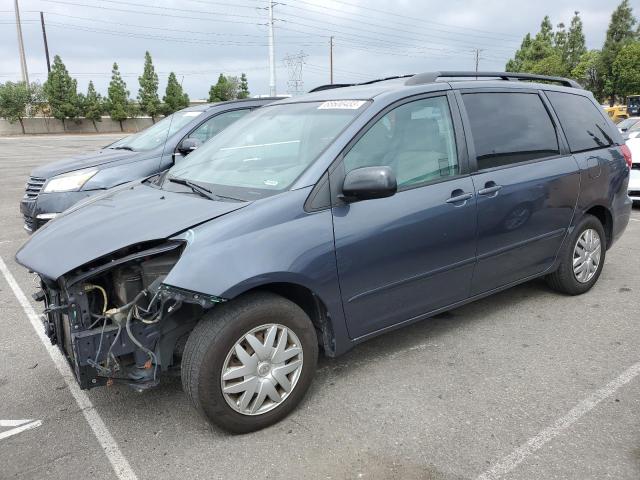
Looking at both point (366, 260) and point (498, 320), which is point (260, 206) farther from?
point (498, 320)

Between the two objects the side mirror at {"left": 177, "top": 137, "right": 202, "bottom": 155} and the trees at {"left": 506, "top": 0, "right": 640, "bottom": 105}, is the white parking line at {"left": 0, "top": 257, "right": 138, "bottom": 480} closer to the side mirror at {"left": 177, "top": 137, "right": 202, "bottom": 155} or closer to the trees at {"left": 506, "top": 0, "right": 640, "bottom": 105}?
the side mirror at {"left": 177, "top": 137, "right": 202, "bottom": 155}

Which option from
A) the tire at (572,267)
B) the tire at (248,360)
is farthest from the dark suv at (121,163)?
the tire at (572,267)

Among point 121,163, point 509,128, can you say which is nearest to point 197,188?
point 509,128

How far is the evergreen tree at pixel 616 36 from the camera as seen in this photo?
57406 millimetres

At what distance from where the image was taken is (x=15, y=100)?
41844mm

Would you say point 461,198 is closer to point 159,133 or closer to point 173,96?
point 159,133

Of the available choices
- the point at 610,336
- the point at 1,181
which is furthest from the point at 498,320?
the point at 1,181

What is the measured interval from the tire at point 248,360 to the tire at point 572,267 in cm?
256

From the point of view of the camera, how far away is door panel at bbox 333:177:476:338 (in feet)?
9.86

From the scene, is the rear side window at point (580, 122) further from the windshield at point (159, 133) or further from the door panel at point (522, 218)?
the windshield at point (159, 133)

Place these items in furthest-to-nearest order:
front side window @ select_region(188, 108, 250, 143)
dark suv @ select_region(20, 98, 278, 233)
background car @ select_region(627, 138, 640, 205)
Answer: background car @ select_region(627, 138, 640, 205)
front side window @ select_region(188, 108, 250, 143)
dark suv @ select_region(20, 98, 278, 233)

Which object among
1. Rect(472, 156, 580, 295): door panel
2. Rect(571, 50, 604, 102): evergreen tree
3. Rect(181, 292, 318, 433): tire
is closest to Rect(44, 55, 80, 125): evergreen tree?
Rect(472, 156, 580, 295): door panel

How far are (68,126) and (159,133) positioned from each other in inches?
1726

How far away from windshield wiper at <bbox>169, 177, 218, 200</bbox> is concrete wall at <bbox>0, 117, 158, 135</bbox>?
46.6m
